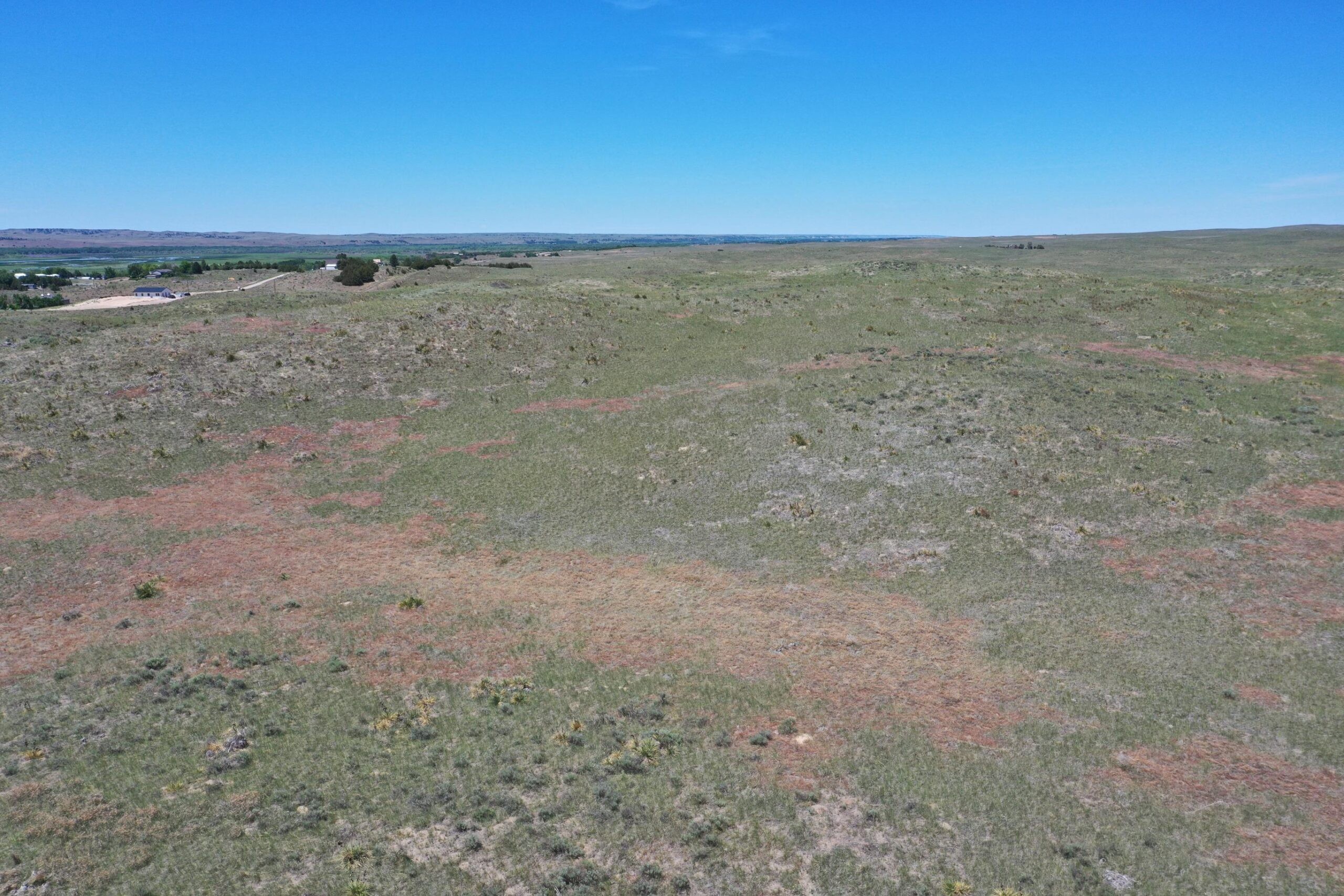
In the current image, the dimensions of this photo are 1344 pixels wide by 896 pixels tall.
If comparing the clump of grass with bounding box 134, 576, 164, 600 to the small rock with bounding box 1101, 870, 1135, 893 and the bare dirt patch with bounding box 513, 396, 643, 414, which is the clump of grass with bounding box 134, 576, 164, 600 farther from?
the small rock with bounding box 1101, 870, 1135, 893

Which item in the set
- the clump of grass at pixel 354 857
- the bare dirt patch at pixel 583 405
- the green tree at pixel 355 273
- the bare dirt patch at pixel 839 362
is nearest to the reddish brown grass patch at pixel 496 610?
the clump of grass at pixel 354 857

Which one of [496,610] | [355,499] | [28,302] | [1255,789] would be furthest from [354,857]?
[28,302]

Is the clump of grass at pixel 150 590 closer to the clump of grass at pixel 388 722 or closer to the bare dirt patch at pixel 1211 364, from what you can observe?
the clump of grass at pixel 388 722

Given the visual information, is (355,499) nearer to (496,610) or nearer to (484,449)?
(484,449)

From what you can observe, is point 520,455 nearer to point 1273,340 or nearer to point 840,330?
point 840,330

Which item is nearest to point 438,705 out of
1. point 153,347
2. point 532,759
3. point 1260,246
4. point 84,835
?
point 532,759
